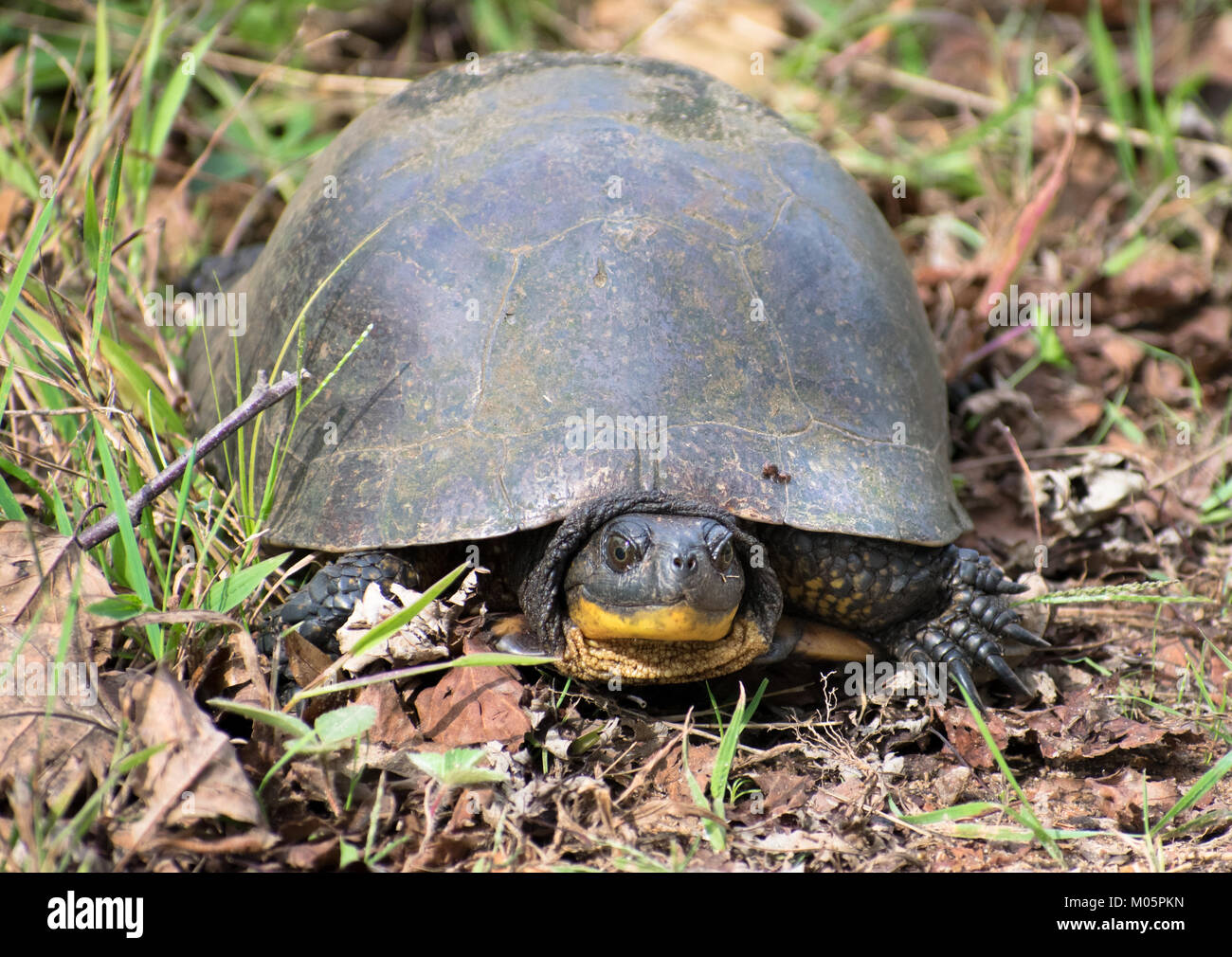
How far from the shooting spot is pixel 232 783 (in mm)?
2305

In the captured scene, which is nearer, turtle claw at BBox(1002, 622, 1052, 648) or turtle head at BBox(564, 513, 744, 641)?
turtle head at BBox(564, 513, 744, 641)

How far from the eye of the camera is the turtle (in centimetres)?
291

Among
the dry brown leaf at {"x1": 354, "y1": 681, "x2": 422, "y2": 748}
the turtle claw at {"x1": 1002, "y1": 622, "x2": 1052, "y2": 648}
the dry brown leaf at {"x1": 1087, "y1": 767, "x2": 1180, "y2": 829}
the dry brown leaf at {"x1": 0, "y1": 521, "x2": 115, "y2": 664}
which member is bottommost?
the dry brown leaf at {"x1": 1087, "y1": 767, "x2": 1180, "y2": 829}

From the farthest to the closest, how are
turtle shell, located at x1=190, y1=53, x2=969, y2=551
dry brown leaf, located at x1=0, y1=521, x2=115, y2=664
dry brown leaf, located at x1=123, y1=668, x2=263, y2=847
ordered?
turtle shell, located at x1=190, y1=53, x2=969, y2=551 → dry brown leaf, located at x1=0, y1=521, x2=115, y2=664 → dry brown leaf, located at x1=123, y1=668, x2=263, y2=847

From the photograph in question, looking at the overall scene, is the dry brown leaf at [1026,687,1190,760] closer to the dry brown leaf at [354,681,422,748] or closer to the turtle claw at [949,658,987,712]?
the turtle claw at [949,658,987,712]

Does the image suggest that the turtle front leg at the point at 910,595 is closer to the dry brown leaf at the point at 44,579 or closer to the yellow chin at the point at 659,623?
the yellow chin at the point at 659,623

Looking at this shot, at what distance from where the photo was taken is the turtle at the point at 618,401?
9.55ft

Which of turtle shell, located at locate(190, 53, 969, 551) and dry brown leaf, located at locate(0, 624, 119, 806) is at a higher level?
turtle shell, located at locate(190, 53, 969, 551)

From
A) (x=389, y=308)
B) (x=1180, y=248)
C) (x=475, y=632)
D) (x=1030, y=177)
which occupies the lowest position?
(x=475, y=632)

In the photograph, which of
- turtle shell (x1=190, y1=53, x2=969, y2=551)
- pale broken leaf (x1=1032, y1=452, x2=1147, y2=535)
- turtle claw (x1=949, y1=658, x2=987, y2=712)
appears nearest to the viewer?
turtle shell (x1=190, y1=53, x2=969, y2=551)

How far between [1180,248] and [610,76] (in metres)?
3.61

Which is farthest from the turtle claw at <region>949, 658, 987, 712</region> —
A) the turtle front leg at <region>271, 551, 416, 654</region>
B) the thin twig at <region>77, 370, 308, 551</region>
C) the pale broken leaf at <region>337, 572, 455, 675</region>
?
the thin twig at <region>77, 370, 308, 551</region>
